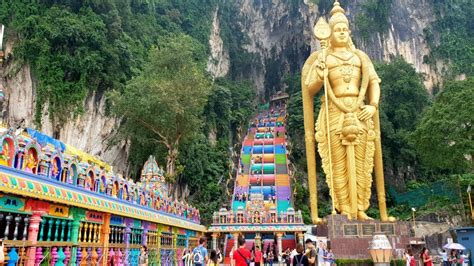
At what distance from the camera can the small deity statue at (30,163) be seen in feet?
14.2

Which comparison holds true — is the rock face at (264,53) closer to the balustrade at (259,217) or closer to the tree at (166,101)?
the tree at (166,101)

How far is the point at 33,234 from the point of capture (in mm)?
4414

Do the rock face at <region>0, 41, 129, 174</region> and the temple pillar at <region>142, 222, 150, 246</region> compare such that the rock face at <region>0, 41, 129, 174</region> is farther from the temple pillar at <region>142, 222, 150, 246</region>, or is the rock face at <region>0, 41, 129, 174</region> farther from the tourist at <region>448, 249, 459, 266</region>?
the tourist at <region>448, 249, 459, 266</region>

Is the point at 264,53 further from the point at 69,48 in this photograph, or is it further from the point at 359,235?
the point at 359,235

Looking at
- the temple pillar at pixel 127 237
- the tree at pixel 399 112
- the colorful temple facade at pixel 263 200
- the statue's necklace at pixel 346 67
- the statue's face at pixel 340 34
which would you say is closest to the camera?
the temple pillar at pixel 127 237

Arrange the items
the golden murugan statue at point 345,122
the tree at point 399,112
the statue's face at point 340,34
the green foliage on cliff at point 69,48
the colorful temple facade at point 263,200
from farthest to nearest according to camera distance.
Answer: the tree at point 399,112 → the green foliage on cliff at point 69,48 → the colorful temple facade at point 263,200 → the statue's face at point 340,34 → the golden murugan statue at point 345,122

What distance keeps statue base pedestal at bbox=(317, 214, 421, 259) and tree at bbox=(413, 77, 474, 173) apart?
8049 millimetres

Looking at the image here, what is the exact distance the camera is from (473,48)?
28.9 metres

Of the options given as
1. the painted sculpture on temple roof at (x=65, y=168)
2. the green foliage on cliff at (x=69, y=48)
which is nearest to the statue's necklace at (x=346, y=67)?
the painted sculpture on temple roof at (x=65, y=168)

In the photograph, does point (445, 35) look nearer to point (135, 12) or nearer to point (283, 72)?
point (283, 72)

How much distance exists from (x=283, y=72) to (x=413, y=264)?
38606 millimetres

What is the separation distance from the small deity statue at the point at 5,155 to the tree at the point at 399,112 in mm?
21602

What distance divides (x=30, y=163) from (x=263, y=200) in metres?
15.1

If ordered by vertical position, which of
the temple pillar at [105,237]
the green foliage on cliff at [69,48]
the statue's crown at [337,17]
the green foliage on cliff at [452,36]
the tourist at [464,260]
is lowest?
the tourist at [464,260]
